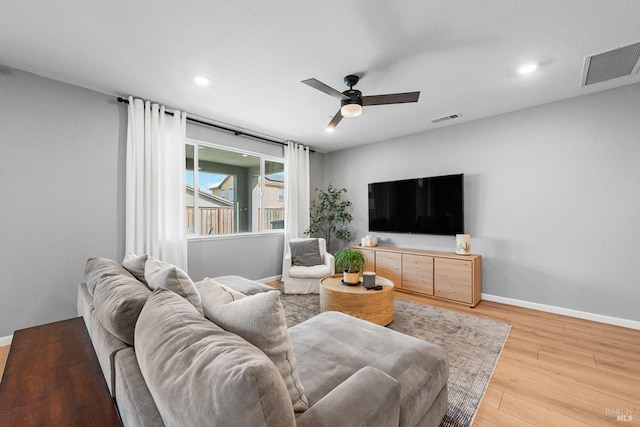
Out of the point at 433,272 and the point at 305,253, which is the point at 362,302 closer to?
the point at 433,272

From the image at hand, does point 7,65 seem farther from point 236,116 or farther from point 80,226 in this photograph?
point 236,116

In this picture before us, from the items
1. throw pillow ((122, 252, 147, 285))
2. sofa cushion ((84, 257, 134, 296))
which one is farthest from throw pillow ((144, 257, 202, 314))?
throw pillow ((122, 252, 147, 285))

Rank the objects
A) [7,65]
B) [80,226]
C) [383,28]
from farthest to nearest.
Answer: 1. [80,226]
2. [7,65]
3. [383,28]

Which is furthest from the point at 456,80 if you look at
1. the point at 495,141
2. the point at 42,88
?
the point at 42,88

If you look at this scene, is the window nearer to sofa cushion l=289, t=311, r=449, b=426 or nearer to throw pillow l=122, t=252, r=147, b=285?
throw pillow l=122, t=252, r=147, b=285

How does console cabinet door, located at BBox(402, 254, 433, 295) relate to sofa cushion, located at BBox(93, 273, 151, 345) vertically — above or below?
below

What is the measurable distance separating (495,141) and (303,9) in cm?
316

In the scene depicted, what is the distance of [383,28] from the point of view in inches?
77.1

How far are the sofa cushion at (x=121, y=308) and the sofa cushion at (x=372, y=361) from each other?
0.77 metres

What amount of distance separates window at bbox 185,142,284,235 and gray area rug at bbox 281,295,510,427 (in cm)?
153

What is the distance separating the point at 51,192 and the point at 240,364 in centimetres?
315

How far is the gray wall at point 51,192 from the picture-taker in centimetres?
245

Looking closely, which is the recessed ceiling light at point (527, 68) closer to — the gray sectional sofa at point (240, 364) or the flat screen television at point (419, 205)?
the flat screen television at point (419, 205)

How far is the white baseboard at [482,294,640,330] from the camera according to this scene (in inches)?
112
